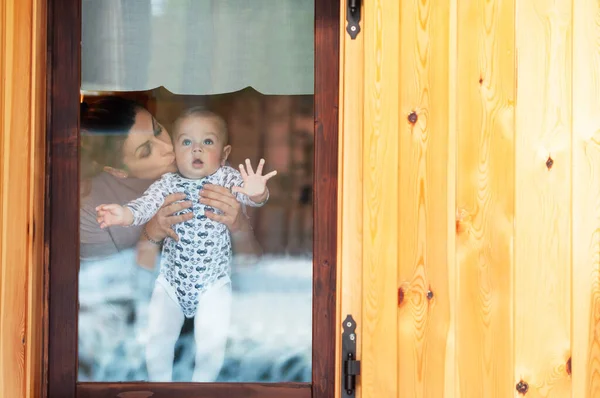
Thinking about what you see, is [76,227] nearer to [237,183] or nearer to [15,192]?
[15,192]

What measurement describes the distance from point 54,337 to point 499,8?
1.66 metres

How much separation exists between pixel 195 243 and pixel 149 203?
188 millimetres

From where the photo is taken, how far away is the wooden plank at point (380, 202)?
2.04 metres

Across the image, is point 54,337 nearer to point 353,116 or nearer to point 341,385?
point 341,385

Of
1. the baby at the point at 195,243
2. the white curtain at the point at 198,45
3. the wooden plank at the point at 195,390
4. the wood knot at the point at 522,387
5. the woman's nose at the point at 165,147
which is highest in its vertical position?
the white curtain at the point at 198,45

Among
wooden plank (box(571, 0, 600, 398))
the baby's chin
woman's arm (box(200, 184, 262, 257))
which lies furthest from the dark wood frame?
wooden plank (box(571, 0, 600, 398))

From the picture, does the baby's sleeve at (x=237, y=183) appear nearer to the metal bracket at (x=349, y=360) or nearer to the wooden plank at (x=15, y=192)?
the metal bracket at (x=349, y=360)

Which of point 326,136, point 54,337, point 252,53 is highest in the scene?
point 252,53

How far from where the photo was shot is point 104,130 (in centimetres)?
213

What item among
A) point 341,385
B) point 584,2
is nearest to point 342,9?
point 584,2

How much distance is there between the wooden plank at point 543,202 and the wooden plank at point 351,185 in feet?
1.52

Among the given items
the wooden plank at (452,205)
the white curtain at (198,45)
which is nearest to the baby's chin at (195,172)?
the white curtain at (198,45)

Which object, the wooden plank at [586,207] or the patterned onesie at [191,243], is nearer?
the wooden plank at [586,207]

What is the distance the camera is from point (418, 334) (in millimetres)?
2045
